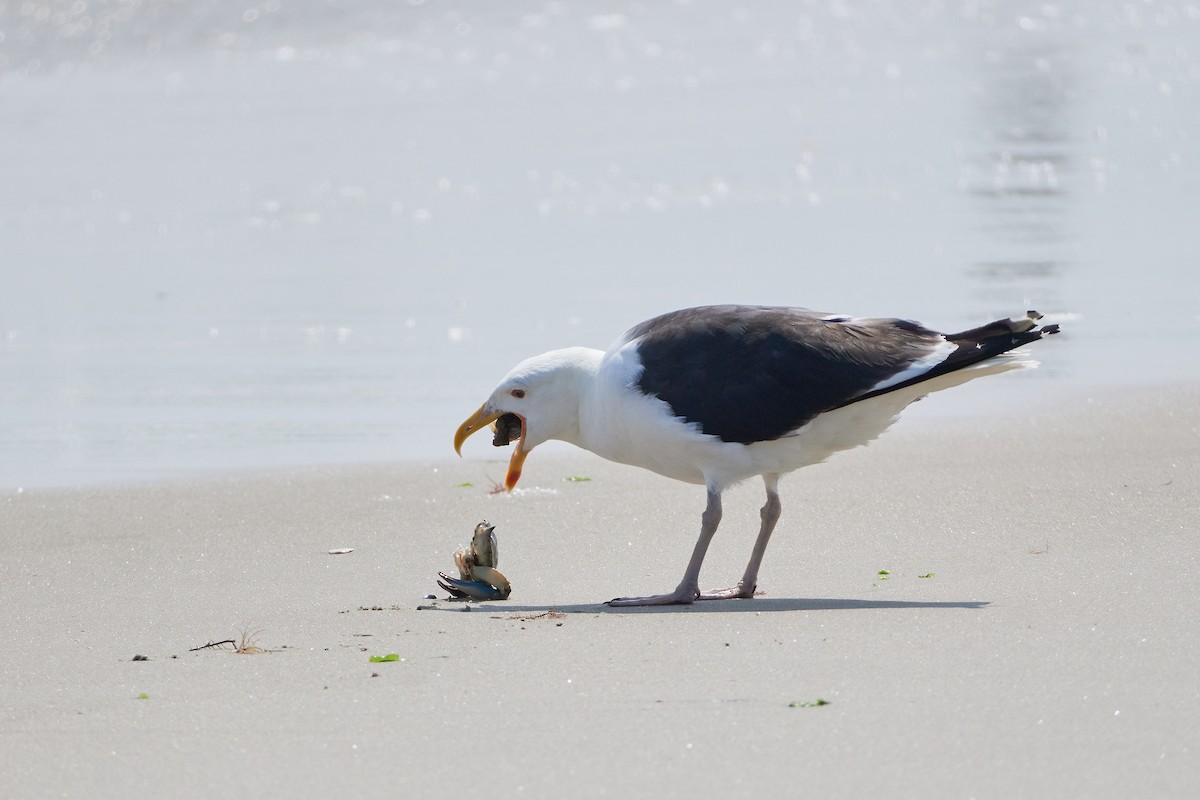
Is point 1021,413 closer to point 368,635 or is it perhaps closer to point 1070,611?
point 1070,611

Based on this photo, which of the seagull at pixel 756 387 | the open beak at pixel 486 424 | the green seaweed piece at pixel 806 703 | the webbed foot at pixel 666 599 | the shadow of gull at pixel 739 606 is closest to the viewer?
the green seaweed piece at pixel 806 703

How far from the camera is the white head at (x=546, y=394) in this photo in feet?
22.3

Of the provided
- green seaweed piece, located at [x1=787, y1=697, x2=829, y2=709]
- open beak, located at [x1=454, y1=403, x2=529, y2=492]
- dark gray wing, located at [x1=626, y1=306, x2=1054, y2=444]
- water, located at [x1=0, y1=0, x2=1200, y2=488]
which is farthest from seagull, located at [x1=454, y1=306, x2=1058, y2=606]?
water, located at [x1=0, y1=0, x2=1200, y2=488]

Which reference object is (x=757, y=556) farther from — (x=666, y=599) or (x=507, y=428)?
(x=507, y=428)

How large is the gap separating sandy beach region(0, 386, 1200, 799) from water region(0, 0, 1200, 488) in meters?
1.41

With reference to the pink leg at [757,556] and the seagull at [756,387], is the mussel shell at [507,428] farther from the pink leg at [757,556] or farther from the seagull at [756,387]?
the pink leg at [757,556]

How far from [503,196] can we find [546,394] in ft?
36.0

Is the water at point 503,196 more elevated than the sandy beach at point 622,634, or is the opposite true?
the sandy beach at point 622,634

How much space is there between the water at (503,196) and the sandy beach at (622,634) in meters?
1.41

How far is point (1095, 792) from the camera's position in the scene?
381 cm

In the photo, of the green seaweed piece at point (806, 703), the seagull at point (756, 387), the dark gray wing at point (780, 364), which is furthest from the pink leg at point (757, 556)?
the green seaweed piece at point (806, 703)

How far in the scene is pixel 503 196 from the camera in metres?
17.6

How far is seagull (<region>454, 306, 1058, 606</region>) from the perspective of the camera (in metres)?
6.30

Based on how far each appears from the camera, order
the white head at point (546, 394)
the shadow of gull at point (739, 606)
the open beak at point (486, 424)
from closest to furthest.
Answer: the shadow of gull at point (739, 606) < the white head at point (546, 394) < the open beak at point (486, 424)
